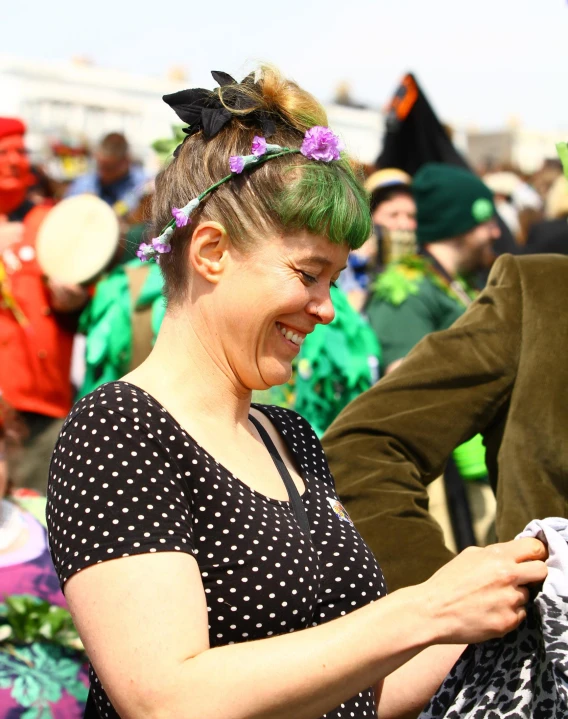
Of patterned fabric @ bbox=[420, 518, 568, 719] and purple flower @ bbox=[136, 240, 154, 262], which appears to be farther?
purple flower @ bbox=[136, 240, 154, 262]

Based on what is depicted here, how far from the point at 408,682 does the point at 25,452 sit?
3.22 meters

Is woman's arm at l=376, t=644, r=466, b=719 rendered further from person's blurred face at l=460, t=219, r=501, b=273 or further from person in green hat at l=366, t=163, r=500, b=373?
person's blurred face at l=460, t=219, r=501, b=273

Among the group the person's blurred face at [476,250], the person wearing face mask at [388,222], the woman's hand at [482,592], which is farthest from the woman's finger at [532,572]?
the person wearing face mask at [388,222]

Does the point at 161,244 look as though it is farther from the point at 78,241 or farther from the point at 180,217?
the point at 78,241

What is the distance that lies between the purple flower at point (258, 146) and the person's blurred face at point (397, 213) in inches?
178

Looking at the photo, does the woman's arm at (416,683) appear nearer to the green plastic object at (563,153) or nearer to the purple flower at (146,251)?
the purple flower at (146,251)

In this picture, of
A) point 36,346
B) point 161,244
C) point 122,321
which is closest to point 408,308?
point 122,321

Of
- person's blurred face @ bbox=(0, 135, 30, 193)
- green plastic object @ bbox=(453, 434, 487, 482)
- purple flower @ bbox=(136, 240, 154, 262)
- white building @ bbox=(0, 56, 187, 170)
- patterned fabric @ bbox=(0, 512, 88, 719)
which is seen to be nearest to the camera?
purple flower @ bbox=(136, 240, 154, 262)

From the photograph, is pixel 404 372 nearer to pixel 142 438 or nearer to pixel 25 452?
pixel 142 438

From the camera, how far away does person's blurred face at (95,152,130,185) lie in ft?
24.4

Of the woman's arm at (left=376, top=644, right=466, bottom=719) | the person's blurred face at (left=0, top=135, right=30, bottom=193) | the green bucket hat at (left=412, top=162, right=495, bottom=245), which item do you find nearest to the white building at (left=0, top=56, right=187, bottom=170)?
the person's blurred face at (left=0, top=135, right=30, bottom=193)

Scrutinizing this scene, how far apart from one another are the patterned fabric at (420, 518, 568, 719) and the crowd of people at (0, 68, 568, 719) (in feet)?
0.07

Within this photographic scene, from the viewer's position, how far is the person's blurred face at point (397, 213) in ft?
20.4

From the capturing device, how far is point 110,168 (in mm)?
7453
